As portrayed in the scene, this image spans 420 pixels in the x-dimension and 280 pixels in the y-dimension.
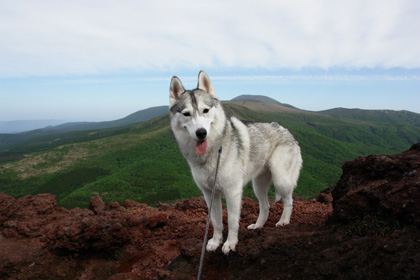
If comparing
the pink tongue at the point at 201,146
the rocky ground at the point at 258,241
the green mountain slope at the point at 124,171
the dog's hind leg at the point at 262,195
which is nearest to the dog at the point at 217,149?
the pink tongue at the point at 201,146

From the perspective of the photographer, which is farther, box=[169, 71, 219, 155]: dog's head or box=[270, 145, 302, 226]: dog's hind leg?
box=[270, 145, 302, 226]: dog's hind leg

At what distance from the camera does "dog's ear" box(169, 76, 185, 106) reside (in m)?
4.61

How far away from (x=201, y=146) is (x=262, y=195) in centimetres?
255

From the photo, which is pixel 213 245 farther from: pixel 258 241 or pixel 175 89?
pixel 175 89

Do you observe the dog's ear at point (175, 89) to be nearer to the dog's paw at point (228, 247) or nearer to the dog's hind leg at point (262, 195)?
the dog's hind leg at point (262, 195)

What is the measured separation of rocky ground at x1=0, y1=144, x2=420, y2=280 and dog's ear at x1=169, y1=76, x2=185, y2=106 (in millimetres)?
2996

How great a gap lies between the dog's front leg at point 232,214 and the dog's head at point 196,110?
3.34 ft

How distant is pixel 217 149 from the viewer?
4480mm

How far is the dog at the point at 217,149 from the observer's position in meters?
4.19

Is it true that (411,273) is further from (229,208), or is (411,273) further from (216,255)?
(216,255)

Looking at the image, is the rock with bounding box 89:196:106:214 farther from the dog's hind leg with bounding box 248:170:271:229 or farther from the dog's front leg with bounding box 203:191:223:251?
the dog's hind leg with bounding box 248:170:271:229

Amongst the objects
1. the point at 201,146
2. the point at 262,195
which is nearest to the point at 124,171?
the point at 262,195

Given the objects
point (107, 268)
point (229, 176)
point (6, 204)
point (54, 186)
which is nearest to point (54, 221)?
point (6, 204)

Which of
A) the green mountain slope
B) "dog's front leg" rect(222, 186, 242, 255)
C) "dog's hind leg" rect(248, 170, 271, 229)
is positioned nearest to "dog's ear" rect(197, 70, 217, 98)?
"dog's front leg" rect(222, 186, 242, 255)
